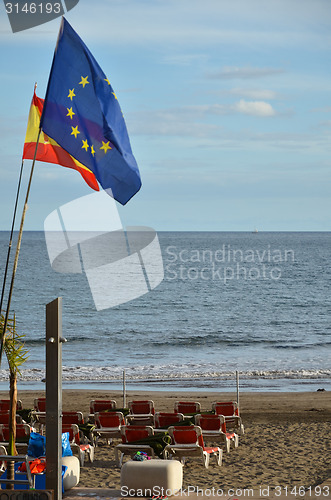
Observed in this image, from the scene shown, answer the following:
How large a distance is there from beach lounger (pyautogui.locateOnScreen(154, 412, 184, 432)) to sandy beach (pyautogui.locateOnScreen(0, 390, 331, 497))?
1.09m

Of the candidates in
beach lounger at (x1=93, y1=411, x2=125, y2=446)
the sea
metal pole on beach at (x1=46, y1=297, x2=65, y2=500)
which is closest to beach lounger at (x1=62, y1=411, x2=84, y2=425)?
beach lounger at (x1=93, y1=411, x2=125, y2=446)

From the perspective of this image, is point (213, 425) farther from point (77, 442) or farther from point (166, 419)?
point (77, 442)

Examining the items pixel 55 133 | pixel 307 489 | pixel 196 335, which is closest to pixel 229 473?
pixel 307 489

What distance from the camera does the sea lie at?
2875 centimetres

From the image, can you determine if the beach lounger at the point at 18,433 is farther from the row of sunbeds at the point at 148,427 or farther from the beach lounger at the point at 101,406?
the beach lounger at the point at 101,406

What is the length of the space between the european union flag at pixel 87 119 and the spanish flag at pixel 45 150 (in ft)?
2.84

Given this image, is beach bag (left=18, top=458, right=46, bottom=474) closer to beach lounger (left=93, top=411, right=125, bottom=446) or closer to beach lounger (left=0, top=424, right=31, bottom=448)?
beach lounger (left=0, top=424, right=31, bottom=448)

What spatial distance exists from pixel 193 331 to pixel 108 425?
36260mm

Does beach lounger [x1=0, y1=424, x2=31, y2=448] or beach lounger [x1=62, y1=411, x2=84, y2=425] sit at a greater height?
beach lounger [x1=0, y1=424, x2=31, y2=448]

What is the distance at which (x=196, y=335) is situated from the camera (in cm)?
4834

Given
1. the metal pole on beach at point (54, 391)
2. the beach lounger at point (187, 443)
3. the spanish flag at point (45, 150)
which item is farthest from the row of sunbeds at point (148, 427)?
the spanish flag at point (45, 150)

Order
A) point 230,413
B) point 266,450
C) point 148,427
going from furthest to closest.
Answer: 1. point 230,413
2. point 266,450
3. point 148,427

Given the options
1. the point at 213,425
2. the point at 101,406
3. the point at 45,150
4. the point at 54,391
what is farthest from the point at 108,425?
the point at 54,391

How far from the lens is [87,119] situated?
35.9ft
